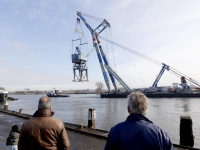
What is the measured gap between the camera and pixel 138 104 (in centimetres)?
208

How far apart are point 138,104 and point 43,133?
1340 mm

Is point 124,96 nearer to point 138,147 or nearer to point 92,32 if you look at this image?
point 92,32

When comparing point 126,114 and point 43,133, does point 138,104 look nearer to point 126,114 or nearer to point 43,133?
point 43,133

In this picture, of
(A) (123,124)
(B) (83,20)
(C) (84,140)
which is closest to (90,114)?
(C) (84,140)

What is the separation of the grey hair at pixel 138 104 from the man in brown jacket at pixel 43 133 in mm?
1090

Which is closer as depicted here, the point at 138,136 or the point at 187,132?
the point at 138,136

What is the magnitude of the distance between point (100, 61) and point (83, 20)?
51.5 feet

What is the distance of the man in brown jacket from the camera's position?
251 centimetres

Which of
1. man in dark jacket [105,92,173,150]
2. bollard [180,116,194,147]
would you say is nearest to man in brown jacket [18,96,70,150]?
man in dark jacket [105,92,173,150]

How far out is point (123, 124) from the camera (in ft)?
6.49

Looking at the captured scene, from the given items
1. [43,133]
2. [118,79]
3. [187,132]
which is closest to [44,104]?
[43,133]

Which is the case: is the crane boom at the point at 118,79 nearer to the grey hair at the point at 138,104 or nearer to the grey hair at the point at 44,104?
the grey hair at the point at 44,104

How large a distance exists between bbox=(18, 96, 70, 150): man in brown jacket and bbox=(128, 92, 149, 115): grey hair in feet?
3.58

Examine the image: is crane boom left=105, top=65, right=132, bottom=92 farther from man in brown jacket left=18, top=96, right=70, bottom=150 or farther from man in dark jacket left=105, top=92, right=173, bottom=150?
man in dark jacket left=105, top=92, right=173, bottom=150
